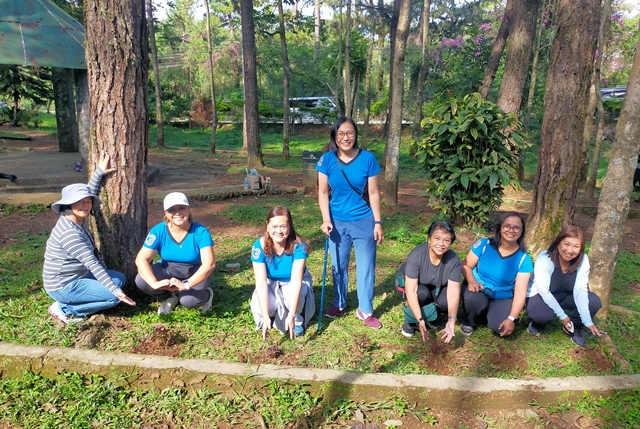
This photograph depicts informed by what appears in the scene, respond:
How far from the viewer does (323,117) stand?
24312mm

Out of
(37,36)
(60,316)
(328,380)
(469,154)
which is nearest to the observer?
(328,380)

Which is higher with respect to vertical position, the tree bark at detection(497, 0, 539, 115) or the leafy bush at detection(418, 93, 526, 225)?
the tree bark at detection(497, 0, 539, 115)

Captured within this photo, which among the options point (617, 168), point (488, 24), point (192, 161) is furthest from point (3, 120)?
point (617, 168)

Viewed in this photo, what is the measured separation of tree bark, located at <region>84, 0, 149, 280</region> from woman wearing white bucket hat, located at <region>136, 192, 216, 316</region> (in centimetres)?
39

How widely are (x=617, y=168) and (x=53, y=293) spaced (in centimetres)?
439

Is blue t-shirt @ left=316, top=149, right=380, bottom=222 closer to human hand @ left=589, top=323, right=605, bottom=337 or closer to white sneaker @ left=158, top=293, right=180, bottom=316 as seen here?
white sneaker @ left=158, top=293, right=180, bottom=316

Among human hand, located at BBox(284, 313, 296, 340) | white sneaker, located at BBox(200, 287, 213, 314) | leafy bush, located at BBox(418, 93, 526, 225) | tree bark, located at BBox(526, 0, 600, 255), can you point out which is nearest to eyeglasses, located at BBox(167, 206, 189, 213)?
white sneaker, located at BBox(200, 287, 213, 314)

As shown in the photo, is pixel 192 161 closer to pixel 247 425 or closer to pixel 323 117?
pixel 323 117

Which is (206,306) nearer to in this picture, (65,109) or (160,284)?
(160,284)

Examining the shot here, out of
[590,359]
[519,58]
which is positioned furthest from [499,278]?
[519,58]

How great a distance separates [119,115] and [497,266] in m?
3.21

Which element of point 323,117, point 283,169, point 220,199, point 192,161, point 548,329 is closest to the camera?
point 548,329

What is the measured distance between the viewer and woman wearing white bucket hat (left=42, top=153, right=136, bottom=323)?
327cm

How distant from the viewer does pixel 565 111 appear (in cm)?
520
